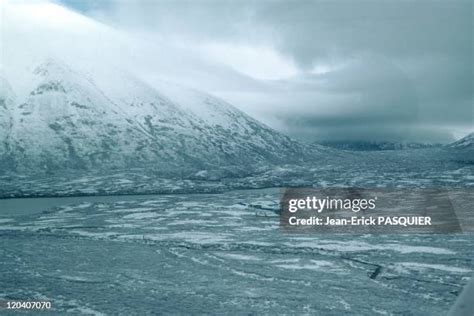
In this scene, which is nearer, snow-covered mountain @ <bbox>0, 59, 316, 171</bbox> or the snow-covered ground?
the snow-covered ground

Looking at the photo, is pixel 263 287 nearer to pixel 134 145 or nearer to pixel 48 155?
pixel 48 155

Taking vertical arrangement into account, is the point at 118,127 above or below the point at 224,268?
above

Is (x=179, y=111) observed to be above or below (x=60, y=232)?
above

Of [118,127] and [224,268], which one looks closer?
[224,268]

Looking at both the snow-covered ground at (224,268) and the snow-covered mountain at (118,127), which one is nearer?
the snow-covered ground at (224,268)

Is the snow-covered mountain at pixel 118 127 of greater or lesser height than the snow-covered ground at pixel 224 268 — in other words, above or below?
above

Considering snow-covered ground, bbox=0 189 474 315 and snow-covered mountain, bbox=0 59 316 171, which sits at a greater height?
snow-covered mountain, bbox=0 59 316 171

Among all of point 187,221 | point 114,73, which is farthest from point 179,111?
point 187,221

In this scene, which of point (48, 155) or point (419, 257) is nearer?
point (419, 257)
